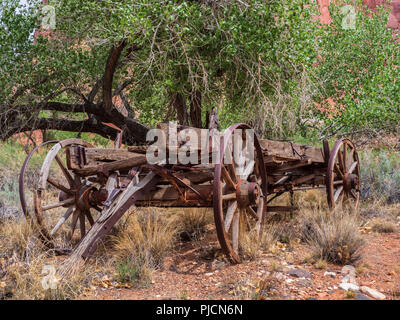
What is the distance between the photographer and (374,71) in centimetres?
1083

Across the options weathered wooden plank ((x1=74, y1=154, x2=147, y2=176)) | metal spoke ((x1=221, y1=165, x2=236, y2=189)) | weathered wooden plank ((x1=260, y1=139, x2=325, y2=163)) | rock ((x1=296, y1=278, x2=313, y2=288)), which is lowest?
rock ((x1=296, y1=278, x2=313, y2=288))

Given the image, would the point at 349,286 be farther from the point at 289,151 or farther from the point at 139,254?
the point at 289,151

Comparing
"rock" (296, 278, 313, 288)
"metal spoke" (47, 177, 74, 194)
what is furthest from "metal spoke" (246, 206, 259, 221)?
"metal spoke" (47, 177, 74, 194)

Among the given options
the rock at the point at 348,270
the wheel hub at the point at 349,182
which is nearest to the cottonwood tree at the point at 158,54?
the wheel hub at the point at 349,182

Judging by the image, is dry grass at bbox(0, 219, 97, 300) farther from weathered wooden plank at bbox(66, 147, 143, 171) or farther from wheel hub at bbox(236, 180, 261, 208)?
wheel hub at bbox(236, 180, 261, 208)

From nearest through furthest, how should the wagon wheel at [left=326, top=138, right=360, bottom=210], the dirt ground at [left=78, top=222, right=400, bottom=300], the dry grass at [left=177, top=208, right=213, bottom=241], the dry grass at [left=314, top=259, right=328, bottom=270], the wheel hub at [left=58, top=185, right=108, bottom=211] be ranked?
the dirt ground at [left=78, top=222, right=400, bottom=300], the dry grass at [left=314, top=259, right=328, bottom=270], the wheel hub at [left=58, top=185, right=108, bottom=211], the dry grass at [left=177, top=208, right=213, bottom=241], the wagon wheel at [left=326, top=138, right=360, bottom=210]

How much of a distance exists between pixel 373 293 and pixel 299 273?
0.65 metres

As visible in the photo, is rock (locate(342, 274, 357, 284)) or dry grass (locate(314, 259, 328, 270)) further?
dry grass (locate(314, 259, 328, 270))

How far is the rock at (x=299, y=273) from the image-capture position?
3.59m

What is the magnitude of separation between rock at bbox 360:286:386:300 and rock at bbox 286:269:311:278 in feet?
1.57

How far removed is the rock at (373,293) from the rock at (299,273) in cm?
48

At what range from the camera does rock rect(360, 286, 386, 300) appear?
10.2 ft

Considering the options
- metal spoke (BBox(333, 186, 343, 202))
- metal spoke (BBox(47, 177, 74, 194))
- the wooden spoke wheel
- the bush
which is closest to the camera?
the wooden spoke wheel

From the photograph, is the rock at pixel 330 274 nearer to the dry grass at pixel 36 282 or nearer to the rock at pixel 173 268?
the rock at pixel 173 268
